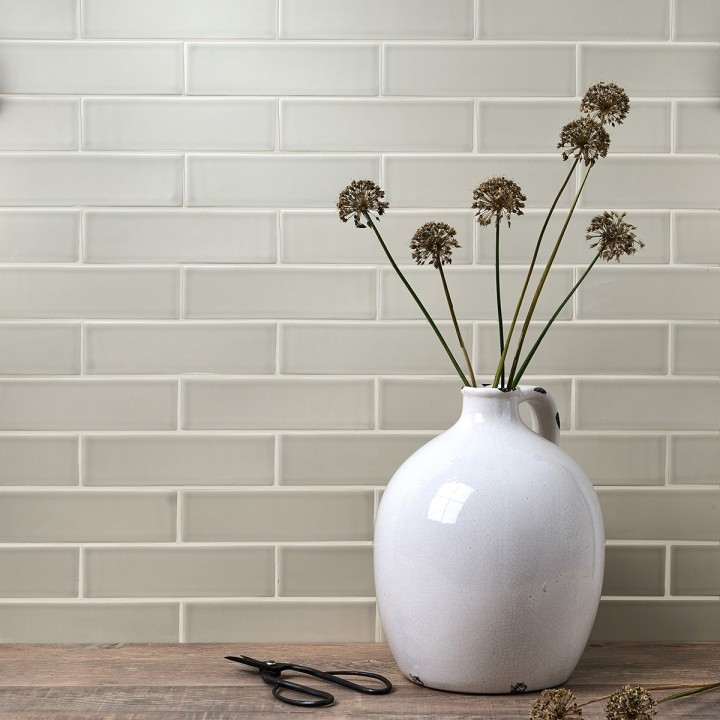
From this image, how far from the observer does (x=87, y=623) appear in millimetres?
1255

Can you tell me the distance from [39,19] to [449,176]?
63 centimetres

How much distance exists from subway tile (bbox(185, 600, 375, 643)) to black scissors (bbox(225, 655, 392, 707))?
0.44ft

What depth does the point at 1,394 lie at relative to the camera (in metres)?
1.26

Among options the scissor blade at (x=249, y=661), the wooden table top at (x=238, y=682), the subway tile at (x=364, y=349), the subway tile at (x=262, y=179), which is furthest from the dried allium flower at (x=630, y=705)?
the subway tile at (x=262, y=179)

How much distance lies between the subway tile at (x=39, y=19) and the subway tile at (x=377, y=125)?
331 millimetres

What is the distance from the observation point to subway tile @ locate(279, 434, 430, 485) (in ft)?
4.13

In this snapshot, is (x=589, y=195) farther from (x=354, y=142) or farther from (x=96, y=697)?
(x=96, y=697)

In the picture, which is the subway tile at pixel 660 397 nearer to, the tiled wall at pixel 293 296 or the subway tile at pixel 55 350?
the tiled wall at pixel 293 296

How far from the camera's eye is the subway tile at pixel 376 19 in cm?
125

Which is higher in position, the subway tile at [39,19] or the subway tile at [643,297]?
the subway tile at [39,19]

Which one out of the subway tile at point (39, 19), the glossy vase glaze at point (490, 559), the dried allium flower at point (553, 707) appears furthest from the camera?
the subway tile at point (39, 19)

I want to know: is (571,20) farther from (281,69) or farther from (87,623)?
(87,623)

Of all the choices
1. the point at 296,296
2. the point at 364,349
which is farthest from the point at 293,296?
the point at 364,349

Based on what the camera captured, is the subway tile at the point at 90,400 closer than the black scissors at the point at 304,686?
No
